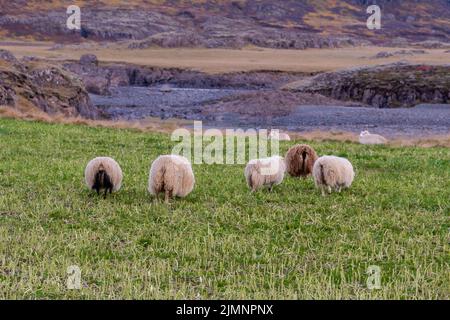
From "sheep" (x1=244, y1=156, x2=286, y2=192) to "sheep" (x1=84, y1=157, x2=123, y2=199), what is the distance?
2.90 meters

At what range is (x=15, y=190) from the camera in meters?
15.1

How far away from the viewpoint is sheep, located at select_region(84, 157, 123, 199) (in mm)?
14359

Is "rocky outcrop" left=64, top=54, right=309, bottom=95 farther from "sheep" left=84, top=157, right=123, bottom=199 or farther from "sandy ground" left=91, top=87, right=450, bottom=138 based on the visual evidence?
"sheep" left=84, top=157, right=123, bottom=199

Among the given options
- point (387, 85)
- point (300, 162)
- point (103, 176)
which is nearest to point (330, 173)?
point (300, 162)

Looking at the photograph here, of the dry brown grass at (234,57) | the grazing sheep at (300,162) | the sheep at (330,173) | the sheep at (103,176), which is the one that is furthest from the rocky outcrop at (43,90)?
the dry brown grass at (234,57)

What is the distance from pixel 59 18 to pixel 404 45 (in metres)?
86.0

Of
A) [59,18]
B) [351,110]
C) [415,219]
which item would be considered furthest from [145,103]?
[59,18]

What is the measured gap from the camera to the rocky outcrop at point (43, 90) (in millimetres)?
46062

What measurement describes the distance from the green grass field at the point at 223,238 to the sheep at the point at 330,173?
0.29 m

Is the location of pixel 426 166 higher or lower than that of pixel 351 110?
higher

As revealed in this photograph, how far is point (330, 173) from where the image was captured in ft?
48.9

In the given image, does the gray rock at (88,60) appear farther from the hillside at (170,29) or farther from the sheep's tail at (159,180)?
the sheep's tail at (159,180)
